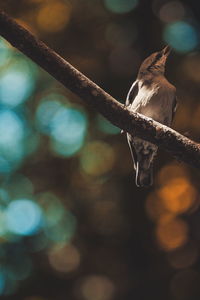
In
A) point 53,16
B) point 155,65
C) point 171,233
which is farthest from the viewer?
point 53,16

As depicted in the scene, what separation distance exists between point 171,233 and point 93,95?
13.3 ft

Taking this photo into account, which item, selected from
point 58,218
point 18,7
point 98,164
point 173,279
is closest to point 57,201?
point 58,218

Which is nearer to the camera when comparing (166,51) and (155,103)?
(155,103)

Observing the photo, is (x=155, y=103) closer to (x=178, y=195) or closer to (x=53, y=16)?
(x=178, y=195)

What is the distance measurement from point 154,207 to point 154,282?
3.45 feet

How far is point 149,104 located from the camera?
540cm

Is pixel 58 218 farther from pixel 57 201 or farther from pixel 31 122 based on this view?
pixel 31 122

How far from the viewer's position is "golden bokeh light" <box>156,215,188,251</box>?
7.07m

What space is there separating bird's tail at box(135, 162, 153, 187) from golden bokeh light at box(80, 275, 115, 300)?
6.96ft

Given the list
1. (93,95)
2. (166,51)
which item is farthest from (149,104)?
(93,95)

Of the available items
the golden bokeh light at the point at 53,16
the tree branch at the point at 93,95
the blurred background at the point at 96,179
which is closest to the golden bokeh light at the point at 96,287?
the blurred background at the point at 96,179

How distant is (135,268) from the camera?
704 cm

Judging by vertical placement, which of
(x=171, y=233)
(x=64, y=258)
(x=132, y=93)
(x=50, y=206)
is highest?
(x=132, y=93)

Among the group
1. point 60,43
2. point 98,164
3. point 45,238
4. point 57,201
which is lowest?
point 45,238
